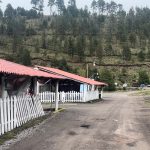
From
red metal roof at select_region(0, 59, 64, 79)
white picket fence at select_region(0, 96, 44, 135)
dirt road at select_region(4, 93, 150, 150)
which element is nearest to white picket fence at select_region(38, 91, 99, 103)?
white picket fence at select_region(0, 96, 44, 135)

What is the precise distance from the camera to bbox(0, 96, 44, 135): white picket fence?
13719 mm

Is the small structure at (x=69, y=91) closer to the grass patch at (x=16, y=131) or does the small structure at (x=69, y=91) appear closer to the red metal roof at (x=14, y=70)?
the red metal roof at (x=14, y=70)

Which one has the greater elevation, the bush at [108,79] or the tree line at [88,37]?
the tree line at [88,37]

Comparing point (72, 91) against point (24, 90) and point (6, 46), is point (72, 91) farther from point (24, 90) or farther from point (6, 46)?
point (6, 46)

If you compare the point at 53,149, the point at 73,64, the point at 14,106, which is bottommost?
the point at 53,149

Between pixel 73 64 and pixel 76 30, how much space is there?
32256 mm

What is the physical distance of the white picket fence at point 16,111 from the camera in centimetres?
1372

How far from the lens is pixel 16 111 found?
50.6 ft

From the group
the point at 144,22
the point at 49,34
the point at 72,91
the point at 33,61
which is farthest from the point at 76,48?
the point at 72,91

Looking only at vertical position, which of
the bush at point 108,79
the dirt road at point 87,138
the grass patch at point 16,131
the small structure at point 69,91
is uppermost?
the bush at point 108,79

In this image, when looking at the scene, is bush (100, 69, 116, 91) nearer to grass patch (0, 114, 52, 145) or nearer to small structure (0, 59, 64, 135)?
small structure (0, 59, 64, 135)

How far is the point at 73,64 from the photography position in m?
130

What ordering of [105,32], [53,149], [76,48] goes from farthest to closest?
1. [105,32]
2. [76,48]
3. [53,149]

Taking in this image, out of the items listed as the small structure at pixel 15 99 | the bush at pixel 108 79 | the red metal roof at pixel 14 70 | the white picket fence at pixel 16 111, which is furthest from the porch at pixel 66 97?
the bush at pixel 108 79
